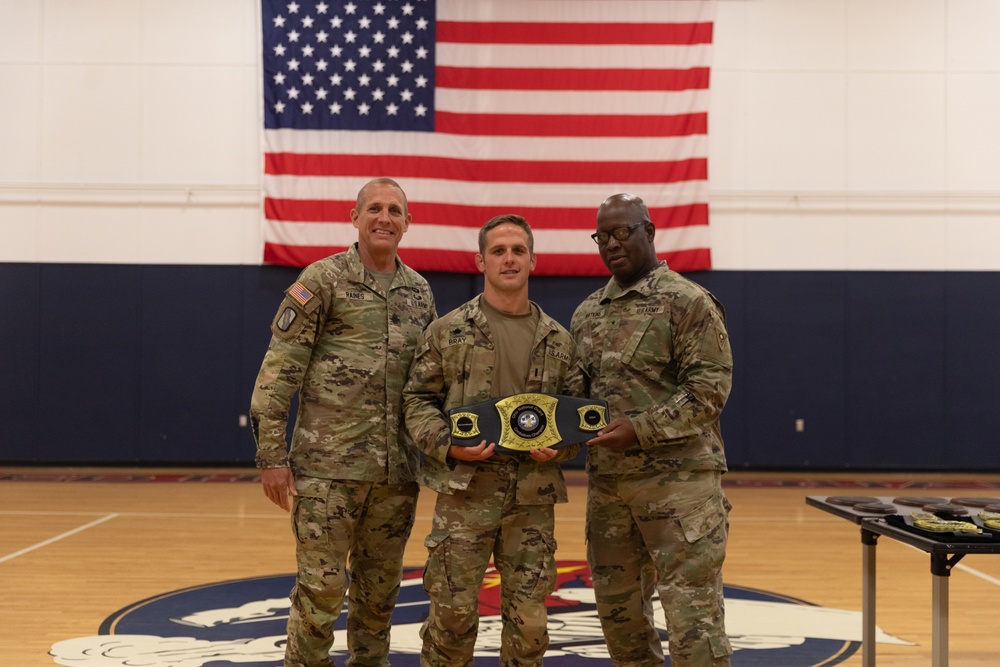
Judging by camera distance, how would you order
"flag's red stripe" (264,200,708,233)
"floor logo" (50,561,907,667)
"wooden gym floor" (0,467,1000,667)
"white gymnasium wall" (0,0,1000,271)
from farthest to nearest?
"white gymnasium wall" (0,0,1000,271)
"flag's red stripe" (264,200,708,233)
"wooden gym floor" (0,467,1000,667)
"floor logo" (50,561,907,667)

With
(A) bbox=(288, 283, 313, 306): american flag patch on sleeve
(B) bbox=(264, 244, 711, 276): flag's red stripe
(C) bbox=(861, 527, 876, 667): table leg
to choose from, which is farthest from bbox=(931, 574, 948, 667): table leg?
(B) bbox=(264, 244, 711, 276): flag's red stripe

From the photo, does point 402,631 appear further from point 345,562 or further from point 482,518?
point 482,518

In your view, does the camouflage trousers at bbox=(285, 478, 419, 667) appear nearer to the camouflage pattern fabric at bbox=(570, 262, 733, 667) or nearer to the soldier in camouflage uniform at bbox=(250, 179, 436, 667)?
the soldier in camouflage uniform at bbox=(250, 179, 436, 667)

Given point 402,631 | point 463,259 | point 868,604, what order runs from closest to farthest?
point 868,604 < point 402,631 < point 463,259

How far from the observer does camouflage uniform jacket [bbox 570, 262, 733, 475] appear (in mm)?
3365

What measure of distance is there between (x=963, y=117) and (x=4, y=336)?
12.0 m

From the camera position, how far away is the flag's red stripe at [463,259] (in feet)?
36.7

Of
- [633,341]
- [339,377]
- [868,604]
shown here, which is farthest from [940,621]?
[339,377]

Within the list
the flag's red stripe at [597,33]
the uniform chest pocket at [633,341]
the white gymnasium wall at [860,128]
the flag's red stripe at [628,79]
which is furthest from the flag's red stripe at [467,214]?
the uniform chest pocket at [633,341]

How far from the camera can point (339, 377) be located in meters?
3.75

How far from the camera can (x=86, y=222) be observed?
11.4 metres

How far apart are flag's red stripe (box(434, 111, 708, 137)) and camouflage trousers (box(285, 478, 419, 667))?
799 cm

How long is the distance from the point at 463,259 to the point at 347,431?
7654mm

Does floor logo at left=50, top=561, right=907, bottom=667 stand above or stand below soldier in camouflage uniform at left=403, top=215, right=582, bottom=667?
below
